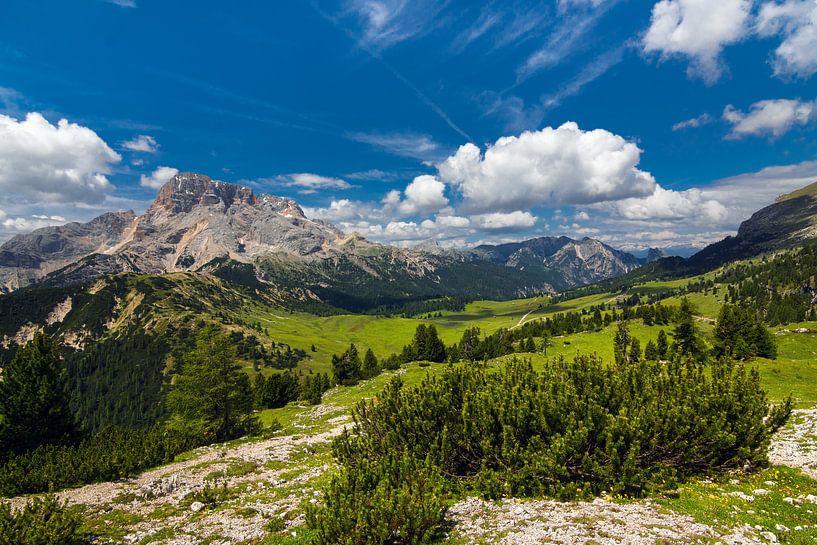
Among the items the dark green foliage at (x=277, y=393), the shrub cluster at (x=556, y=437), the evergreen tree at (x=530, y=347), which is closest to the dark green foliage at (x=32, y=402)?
Answer: the shrub cluster at (x=556, y=437)

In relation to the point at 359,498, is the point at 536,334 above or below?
below

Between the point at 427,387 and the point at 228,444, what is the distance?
97.9ft

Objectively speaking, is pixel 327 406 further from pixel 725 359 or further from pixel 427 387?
pixel 725 359

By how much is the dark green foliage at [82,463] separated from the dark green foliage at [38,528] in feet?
24.9

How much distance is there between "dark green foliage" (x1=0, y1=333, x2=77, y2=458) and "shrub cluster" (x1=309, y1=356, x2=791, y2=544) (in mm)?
33192

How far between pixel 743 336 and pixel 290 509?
256 feet

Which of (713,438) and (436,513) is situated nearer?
(436,513)

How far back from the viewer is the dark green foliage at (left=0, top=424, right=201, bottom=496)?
24.9m

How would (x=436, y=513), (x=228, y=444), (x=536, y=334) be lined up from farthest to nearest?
(x=536, y=334), (x=228, y=444), (x=436, y=513)

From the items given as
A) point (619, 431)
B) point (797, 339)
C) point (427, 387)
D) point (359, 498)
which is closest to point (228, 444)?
point (427, 387)

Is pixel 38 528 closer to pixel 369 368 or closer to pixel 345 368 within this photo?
pixel 345 368

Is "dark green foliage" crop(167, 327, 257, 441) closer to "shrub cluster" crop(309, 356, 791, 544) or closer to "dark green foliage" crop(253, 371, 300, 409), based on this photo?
"shrub cluster" crop(309, 356, 791, 544)

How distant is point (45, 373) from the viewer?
118 ft

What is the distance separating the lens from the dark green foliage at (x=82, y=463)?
982 inches
